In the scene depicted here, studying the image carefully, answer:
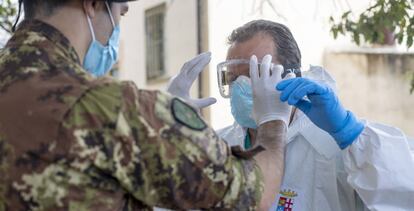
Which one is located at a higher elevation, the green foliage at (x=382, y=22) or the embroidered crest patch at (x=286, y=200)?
the green foliage at (x=382, y=22)

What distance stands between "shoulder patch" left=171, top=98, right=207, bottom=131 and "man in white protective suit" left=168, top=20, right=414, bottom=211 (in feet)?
1.90

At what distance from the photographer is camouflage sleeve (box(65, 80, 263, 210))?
157 centimetres

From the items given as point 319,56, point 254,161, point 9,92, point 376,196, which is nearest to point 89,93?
point 9,92

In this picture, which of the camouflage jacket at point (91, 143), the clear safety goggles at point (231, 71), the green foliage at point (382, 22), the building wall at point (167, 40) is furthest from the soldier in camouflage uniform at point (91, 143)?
the building wall at point (167, 40)

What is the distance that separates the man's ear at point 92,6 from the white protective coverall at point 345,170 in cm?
110

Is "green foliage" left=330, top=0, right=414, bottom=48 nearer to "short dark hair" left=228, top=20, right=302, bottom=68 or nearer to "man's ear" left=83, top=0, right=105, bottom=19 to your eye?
"short dark hair" left=228, top=20, right=302, bottom=68

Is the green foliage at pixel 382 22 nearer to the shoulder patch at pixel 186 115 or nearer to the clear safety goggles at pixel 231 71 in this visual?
the clear safety goggles at pixel 231 71

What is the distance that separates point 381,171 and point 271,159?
2.06 feet

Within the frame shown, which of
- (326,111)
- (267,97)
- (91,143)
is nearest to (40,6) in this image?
(91,143)

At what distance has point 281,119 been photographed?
7.13ft

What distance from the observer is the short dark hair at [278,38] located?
2.86 metres

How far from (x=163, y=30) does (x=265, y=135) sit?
32.2ft

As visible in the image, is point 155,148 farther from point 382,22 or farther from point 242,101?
point 382,22

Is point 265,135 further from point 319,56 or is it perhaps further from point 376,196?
point 319,56
